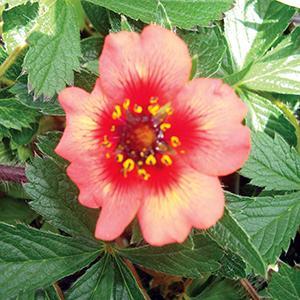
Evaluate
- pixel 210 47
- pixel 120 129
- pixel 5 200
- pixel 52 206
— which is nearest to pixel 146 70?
pixel 120 129

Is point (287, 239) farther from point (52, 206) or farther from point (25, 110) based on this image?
point (25, 110)

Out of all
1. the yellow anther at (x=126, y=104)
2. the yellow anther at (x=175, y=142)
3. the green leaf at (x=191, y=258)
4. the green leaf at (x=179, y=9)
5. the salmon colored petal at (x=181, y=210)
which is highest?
the green leaf at (x=179, y=9)

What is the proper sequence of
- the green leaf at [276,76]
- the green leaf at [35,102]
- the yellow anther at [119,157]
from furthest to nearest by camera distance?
1. the green leaf at [276,76]
2. the green leaf at [35,102]
3. the yellow anther at [119,157]

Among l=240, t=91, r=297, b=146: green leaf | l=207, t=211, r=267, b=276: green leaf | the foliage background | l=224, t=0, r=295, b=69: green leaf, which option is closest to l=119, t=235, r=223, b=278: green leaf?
the foliage background

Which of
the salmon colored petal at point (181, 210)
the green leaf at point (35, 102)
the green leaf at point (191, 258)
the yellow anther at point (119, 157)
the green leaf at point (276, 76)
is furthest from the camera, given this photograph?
the green leaf at point (276, 76)

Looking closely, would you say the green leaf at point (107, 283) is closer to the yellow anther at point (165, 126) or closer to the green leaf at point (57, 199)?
the green leaf at point (57, 199)

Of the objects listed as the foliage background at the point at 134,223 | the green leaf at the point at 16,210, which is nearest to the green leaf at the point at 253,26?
the foliage background at the point at 134,223

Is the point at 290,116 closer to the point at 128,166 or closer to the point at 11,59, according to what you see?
the point at 128,166

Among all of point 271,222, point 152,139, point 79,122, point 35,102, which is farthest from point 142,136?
point 271,222
